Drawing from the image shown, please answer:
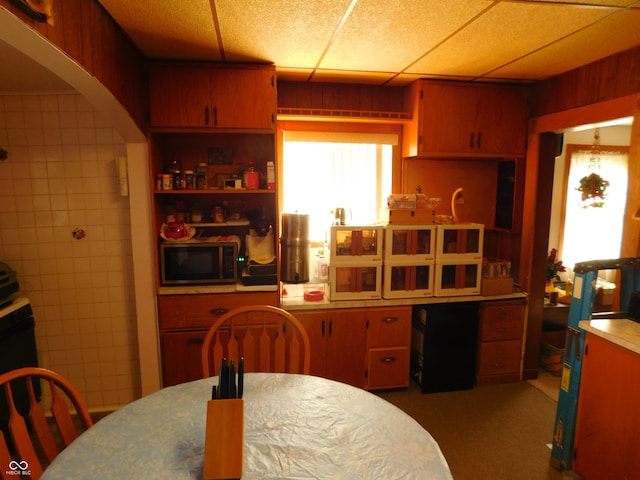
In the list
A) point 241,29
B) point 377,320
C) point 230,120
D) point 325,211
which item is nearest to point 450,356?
point 377,320

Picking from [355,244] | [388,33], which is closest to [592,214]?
[355,244]

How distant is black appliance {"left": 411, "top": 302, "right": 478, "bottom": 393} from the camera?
2.74 meters

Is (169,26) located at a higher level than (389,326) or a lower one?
higher

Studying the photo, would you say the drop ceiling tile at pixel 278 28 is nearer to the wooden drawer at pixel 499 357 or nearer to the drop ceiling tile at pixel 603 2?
the drop ceiling tile at pixel 603 2

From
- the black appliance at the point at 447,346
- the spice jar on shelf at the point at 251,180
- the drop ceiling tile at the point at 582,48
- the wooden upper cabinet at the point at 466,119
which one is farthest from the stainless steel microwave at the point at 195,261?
the drop ceiling tile at the point at 582,48

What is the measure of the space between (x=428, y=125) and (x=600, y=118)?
1.07 meters

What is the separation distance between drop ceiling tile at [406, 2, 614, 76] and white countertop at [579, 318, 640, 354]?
149 cm

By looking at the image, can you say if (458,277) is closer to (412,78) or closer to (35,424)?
(412,78)

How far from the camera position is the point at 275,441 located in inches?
46.4

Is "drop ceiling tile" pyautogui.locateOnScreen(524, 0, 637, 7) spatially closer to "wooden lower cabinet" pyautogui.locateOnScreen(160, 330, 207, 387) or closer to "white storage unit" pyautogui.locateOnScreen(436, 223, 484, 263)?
"white storage unit" pyautogui.locateOnScreen(436, 223, 484, 263)

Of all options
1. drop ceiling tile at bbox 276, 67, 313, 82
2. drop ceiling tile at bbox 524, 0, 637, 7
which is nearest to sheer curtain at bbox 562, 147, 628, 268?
drop ceiling tile at bbox 524, 0, 637, 7

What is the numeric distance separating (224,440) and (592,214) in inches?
192

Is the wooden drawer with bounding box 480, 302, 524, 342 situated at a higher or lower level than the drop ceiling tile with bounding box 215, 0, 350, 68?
lower

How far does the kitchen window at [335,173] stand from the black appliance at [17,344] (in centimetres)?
185
